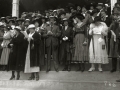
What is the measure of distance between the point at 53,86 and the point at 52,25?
2650 mm

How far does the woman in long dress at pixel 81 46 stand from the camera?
28.1 feet

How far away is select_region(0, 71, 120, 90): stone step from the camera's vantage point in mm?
7617

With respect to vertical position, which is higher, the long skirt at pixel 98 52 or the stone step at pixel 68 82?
the long skirt at pixel 98 52

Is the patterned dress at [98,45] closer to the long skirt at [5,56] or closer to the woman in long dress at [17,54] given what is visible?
the woman in long dress at [17,54]

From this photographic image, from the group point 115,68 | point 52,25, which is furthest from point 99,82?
point 52,25

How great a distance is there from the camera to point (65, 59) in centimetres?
904

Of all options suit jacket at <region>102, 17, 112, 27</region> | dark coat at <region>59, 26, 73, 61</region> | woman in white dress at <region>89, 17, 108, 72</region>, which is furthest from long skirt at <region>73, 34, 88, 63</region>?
suit jacket at <region>102, 17, 112, 27</region>

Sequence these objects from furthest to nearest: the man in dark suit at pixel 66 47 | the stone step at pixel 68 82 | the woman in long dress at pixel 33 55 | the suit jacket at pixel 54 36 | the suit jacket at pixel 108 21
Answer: the suit jacket at pixel 108 21 → the suit jacket at pixel 54 36 → the man in dark suit at pixel 66 47 → the woman in long dress at pixel 33 55 → the stone step at pixel 68 82

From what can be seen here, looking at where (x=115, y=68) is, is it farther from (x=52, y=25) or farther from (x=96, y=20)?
(x=52, y=25)

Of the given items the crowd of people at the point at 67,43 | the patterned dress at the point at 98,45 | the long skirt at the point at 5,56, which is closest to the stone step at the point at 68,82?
the crowd of people at the point at 67,43

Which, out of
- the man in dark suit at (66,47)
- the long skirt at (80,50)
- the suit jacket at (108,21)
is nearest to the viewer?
the long skirt at (80,50)

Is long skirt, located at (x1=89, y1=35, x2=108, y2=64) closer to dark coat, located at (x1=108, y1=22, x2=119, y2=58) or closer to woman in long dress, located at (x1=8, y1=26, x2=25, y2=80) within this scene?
dark coat, located at (x1=108, y1=22, x2=119, y2=58)

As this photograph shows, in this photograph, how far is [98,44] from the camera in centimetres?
848

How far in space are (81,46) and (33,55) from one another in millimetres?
1846
